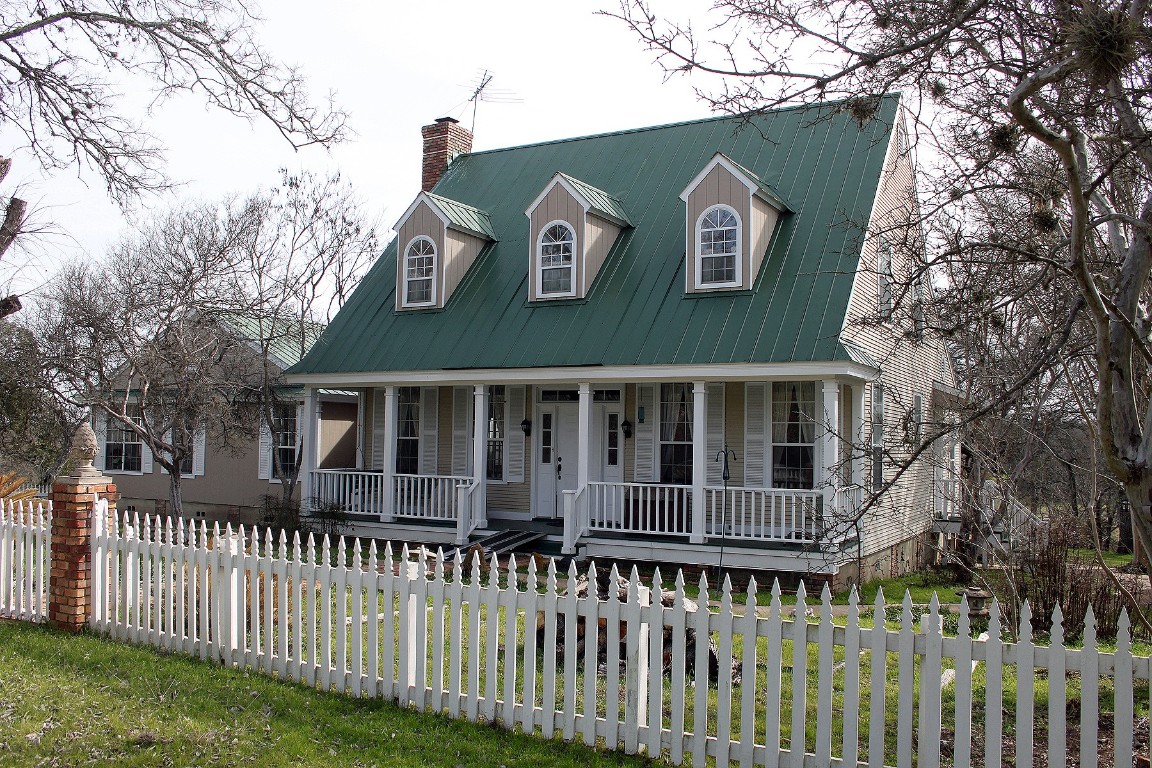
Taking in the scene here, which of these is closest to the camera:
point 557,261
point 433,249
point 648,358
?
point 648,358

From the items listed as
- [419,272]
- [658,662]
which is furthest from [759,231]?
[658,662]

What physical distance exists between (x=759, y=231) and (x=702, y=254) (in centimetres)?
99

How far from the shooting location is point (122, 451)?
2495cm

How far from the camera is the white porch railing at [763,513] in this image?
520 inches

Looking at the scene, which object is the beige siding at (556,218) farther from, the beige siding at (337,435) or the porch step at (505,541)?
the beige siding at (337,435)

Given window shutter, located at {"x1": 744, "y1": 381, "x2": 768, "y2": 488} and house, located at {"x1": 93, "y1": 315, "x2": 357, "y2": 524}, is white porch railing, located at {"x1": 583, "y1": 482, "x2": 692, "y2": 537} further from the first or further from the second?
house, located at {"x1": 93, "y1": 315, "x2": 357, "y2": 524}

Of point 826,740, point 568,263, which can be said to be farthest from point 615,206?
point 826,740

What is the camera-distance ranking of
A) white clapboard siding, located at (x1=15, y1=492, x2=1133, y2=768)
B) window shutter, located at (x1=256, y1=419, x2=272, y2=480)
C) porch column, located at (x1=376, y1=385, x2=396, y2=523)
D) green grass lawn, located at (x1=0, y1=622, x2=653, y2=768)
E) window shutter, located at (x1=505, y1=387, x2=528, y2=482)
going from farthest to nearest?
window shutter, located at (x1=256, y1=419, x2=272, y2=480) < window shutter, located at (x1=505, y1=387, x2=528, y2=482) < porch column, located at (x1=376, y1=385, x2=396, y2=523) < green grass lawn, located at (x1=0, y1=622, x2=653, y2=768) < white clapboard siding, located at (x1=15, y1=492, x2=1133, y2=768)

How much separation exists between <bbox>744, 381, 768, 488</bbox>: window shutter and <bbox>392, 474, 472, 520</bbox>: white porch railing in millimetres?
4899

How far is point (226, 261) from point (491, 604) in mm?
15414

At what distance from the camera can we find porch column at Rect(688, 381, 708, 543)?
14133 millimetres

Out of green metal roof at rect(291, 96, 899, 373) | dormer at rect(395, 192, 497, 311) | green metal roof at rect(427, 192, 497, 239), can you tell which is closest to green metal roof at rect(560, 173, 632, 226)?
green metal roof at rect(291, 96, 899, 373)

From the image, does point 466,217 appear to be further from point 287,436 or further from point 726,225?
point 287,436

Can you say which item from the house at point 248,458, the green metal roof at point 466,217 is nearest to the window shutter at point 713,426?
the green metal roof at point 466,217
